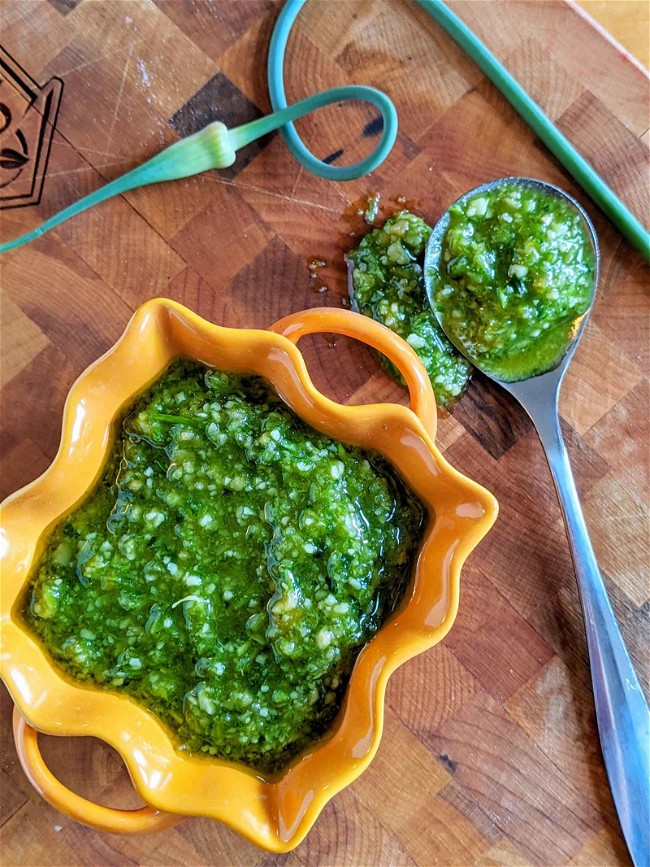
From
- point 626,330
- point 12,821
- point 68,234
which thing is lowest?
point 626,330

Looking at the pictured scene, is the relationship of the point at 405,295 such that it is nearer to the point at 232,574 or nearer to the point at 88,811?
the point at 232,574

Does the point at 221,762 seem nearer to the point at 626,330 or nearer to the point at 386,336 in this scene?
the point at 386,336

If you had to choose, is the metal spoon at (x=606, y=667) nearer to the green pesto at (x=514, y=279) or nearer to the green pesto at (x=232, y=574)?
the green pesto at (x=514, y=279)

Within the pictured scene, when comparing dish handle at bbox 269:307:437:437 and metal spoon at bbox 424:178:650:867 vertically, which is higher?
dish handle at bbox 269:307:437:437

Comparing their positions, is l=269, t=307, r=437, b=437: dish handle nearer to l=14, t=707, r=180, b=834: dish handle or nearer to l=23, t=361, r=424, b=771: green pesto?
l=23, t=361, r=424, b=771: green pesto

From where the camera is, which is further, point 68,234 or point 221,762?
point 68,234

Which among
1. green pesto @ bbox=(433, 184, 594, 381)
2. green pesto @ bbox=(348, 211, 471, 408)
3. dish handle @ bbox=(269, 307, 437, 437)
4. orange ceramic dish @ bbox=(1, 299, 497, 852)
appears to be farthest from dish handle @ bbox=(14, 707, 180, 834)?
green pesto @ bbox=(433, 184, 594, 381)

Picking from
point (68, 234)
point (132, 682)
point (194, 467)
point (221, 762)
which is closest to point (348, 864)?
point (221, 762)

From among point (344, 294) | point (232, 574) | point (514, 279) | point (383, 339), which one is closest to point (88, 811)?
point (232, 574)
